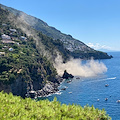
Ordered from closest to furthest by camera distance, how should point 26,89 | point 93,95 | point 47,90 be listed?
point 26,89, point 93,95, point 47,90

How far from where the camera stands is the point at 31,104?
24125 mm

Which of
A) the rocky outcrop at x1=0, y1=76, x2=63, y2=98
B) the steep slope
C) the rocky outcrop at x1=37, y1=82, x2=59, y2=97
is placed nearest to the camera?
the rocky outcrop at x1=0, y1=76, x2=63, y2=98

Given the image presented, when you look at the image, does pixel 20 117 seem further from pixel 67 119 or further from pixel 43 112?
pixel 67 119

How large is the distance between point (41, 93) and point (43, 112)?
202ft

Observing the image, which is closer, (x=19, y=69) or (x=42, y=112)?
(x=42, y=112)

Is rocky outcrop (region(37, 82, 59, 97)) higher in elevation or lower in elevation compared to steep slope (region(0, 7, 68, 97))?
lower

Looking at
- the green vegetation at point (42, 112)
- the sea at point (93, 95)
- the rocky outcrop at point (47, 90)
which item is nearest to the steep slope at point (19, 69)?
the rocky outcrop at point (47, 90)

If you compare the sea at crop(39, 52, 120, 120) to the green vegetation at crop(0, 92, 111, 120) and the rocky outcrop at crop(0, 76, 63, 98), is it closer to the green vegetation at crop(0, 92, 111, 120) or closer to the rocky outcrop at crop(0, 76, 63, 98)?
the rocky outcrop at crop(0, 76, 63, 98)

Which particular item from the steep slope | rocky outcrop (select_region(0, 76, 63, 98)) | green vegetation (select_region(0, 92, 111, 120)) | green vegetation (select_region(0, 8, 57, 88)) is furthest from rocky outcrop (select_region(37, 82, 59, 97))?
green vegetation (select_region(0, 92, 111, 120))

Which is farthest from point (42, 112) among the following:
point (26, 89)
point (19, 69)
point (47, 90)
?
point (47, 90)

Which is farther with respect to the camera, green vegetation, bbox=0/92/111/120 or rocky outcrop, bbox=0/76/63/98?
rocky outcrop, bbox=0/76/63/98

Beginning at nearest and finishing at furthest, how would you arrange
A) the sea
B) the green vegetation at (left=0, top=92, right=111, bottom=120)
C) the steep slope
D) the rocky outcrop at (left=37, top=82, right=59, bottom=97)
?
1. the green vegetation at (left=0, top=92, right=111, bottom=120)
2. the sea
3. the steep slope
4. the rocky outcrop at (left=37, top=82, right=59, bottom=97)

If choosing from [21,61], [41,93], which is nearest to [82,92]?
[41,93]

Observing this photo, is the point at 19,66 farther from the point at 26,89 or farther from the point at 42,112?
the point at 42,112
